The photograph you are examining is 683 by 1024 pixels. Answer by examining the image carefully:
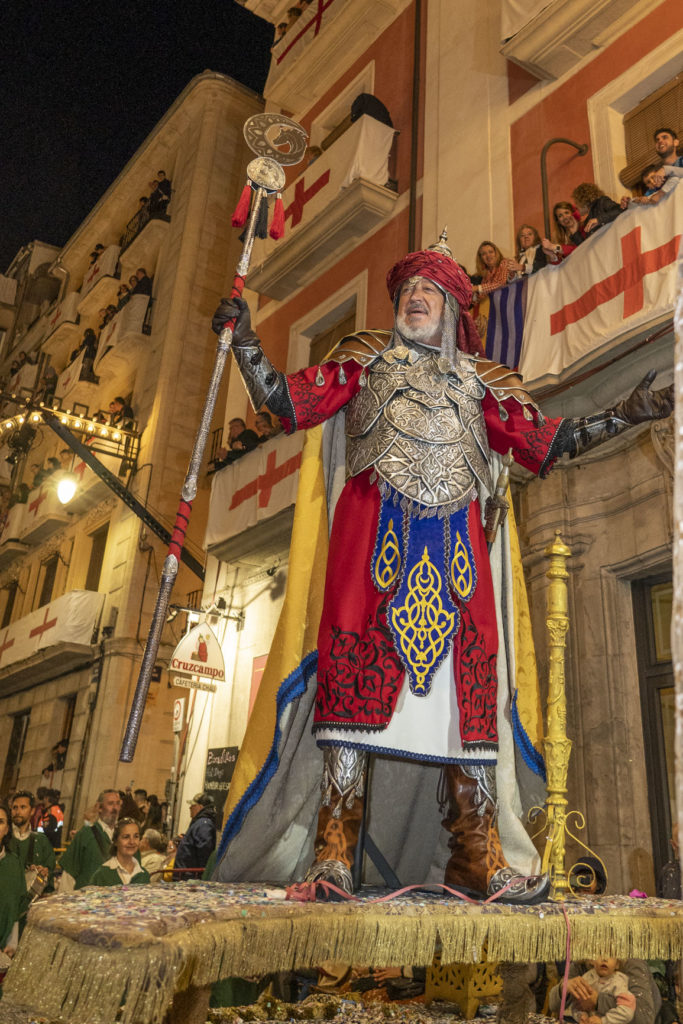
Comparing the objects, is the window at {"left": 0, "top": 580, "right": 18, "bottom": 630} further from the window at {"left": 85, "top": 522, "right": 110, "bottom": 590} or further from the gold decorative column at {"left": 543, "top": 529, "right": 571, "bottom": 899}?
the gold decorative column at {"left": 543, "top": 529, "right": 571, "bottom": 899}

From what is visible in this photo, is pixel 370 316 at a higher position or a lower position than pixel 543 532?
higher

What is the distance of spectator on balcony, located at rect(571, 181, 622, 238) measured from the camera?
630 cm

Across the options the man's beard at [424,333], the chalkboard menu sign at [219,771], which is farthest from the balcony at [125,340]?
the man's beard at [424,333]

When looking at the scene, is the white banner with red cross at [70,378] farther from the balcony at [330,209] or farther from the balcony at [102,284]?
the balcony at [330,209]

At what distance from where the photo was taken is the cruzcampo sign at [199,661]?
10.4 m

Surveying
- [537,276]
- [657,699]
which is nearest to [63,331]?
[537,276]

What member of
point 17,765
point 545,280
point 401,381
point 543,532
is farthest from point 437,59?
point 17,765

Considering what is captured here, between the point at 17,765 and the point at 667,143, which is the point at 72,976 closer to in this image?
the point at 667,143

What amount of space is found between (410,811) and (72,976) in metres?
1.93

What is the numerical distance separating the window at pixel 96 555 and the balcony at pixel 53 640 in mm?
1074

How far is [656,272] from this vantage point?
582 cm

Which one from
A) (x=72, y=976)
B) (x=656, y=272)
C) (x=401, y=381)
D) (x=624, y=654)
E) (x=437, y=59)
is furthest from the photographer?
(x=437, y=59)

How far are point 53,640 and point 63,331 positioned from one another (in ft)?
32.9

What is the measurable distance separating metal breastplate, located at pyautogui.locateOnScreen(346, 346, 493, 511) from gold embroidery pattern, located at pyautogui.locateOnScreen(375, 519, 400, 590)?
167 mm
